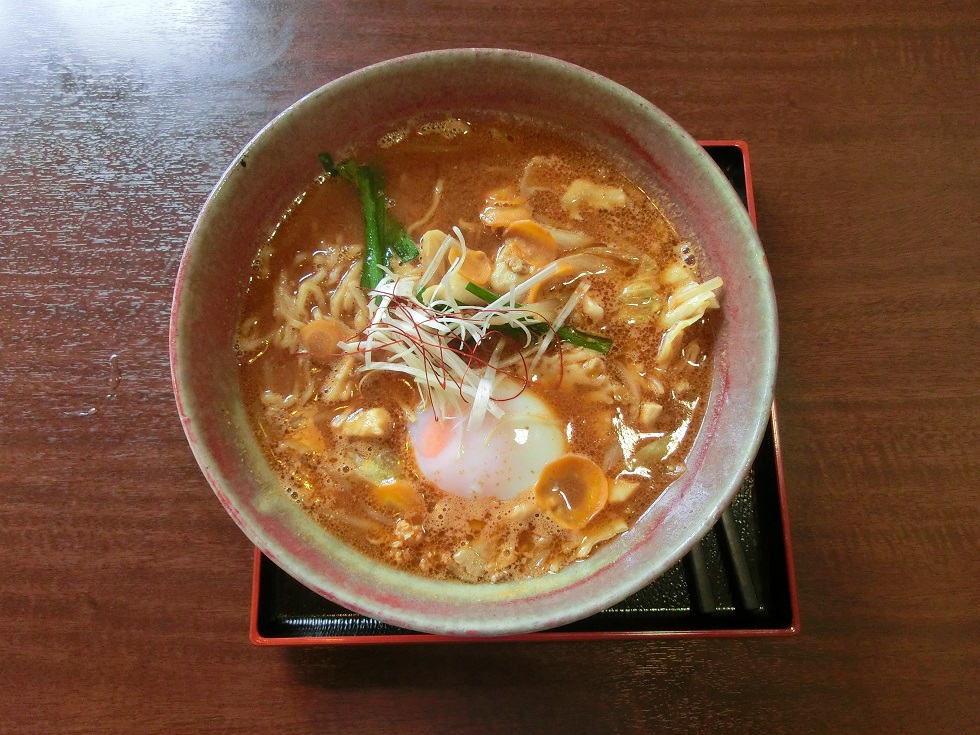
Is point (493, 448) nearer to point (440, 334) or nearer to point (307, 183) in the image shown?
point (440, 334)

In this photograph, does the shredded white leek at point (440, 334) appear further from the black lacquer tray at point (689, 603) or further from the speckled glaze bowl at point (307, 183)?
the black lacquer tray at point (689, 603)

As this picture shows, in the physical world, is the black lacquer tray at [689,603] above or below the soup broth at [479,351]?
below

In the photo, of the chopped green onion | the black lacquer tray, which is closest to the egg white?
the chopped green onion

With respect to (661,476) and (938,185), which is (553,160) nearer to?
(661,476)

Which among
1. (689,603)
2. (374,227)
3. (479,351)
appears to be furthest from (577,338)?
(689,603)

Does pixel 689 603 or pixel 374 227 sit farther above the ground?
pixel 374 227

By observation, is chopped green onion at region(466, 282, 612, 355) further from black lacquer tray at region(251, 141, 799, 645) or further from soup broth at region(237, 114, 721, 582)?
black lacquer tray at region(251, 141, 799, 645)

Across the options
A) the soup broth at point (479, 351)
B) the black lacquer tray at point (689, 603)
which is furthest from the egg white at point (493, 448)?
the black lacquer tray at point (689, 603)
